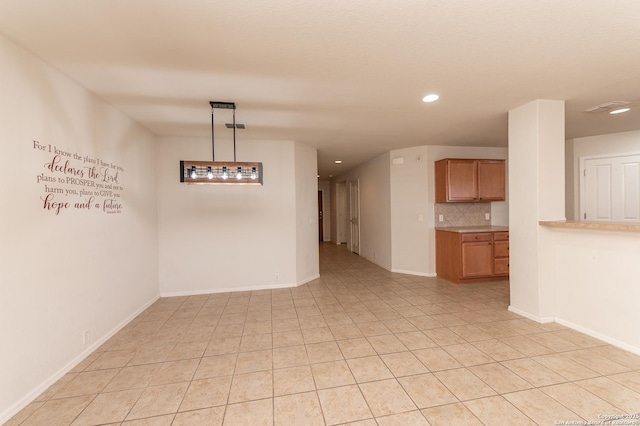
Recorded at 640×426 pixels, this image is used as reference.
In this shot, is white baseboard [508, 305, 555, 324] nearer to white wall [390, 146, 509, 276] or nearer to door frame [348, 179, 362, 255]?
white wall [390, 146, 509, 276]

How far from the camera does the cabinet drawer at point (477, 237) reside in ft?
15.0

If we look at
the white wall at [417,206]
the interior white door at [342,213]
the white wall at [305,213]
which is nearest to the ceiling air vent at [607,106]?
the white wall at [417,206]

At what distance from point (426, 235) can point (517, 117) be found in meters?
2.58

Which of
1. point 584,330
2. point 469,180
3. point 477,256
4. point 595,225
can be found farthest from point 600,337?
point 469,180

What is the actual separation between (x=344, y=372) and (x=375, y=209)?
461cm

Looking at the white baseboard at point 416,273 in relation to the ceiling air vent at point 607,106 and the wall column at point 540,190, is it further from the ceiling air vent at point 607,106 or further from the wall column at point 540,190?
the ceiling air vent at point 607,106

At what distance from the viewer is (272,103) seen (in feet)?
9.61

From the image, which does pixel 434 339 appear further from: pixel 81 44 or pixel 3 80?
pixel 3 80

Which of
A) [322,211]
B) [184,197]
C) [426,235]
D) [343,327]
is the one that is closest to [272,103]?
[184,197]

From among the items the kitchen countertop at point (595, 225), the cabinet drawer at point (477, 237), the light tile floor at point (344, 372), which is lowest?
the light tile floor at point (344, 372)

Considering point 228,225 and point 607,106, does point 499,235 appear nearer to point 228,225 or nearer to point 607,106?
point 607,106

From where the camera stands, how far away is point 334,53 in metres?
2.01

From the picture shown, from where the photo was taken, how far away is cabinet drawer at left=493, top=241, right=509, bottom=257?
4.69m

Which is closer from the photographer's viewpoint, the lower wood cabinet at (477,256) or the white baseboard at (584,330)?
the white baseboard at (584,330)
